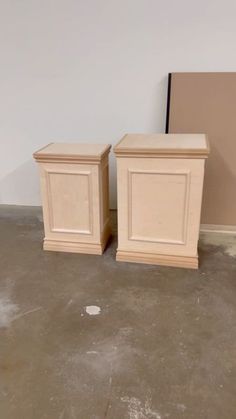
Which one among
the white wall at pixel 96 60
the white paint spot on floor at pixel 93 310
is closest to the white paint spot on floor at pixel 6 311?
the white paint spot on floor at pixel 93 310

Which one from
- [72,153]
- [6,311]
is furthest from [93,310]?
[72,153]

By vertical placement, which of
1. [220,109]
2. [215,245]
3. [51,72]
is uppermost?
[51,72]

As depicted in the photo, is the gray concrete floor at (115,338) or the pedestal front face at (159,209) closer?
the gray concrete floor at (115,338)

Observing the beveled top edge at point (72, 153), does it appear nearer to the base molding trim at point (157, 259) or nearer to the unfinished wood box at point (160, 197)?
the unfinished wood box at point (160, 197)

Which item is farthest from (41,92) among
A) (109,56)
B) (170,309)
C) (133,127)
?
(170,309)

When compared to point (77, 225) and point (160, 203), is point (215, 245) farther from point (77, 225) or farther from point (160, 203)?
point (77, 225)

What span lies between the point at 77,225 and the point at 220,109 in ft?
4.76

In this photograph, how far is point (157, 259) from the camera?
2.44 metres

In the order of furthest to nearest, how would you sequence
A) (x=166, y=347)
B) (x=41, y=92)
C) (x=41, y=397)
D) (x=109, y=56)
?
1. (x=41, y=92)
2. (x=109, y=56)
3. (x=166, y=347)
4. (x=41, y=397)

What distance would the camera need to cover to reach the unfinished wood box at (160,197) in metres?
2.20

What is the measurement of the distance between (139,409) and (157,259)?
1156 mm

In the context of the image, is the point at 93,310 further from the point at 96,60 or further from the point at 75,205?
the point at 96,60

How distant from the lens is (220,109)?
2707mm

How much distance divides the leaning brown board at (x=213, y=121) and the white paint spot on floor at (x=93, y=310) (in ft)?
4.66
